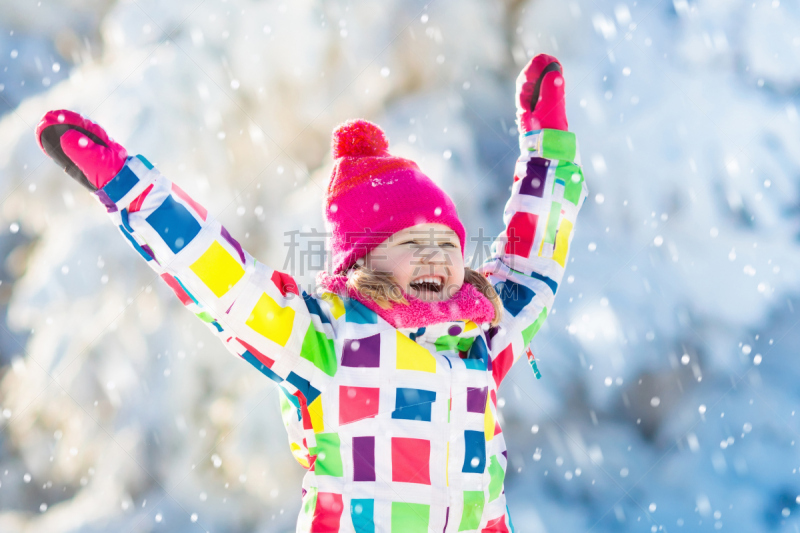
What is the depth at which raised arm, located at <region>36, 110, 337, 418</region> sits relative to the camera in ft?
2.63

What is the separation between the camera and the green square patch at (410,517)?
0.98 meters

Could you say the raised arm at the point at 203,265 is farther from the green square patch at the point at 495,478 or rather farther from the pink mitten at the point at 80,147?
the green square patch at the point at 495,478

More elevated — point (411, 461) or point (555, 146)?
point (555, 146)

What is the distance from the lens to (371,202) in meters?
1.17

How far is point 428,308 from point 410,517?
0.34m

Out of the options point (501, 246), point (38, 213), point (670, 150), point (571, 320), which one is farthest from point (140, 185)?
point (670, 150)

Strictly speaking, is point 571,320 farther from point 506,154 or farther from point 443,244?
point 443,244

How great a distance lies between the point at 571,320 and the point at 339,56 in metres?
1.16

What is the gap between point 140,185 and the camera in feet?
2.71

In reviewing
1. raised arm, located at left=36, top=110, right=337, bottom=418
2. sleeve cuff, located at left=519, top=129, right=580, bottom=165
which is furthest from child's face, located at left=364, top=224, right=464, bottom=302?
sleeve cuff, located at left=519, top=129, right=580, bottom=165

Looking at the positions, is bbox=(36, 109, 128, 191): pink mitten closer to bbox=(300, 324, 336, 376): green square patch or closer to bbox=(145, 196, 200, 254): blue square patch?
bbox=(145, 196, 200, 254): blue square patch

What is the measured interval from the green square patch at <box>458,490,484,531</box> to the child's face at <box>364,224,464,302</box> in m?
0.34

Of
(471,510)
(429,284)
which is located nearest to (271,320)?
(429,284)

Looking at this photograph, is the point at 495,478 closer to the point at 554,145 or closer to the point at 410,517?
the point at 410,517
